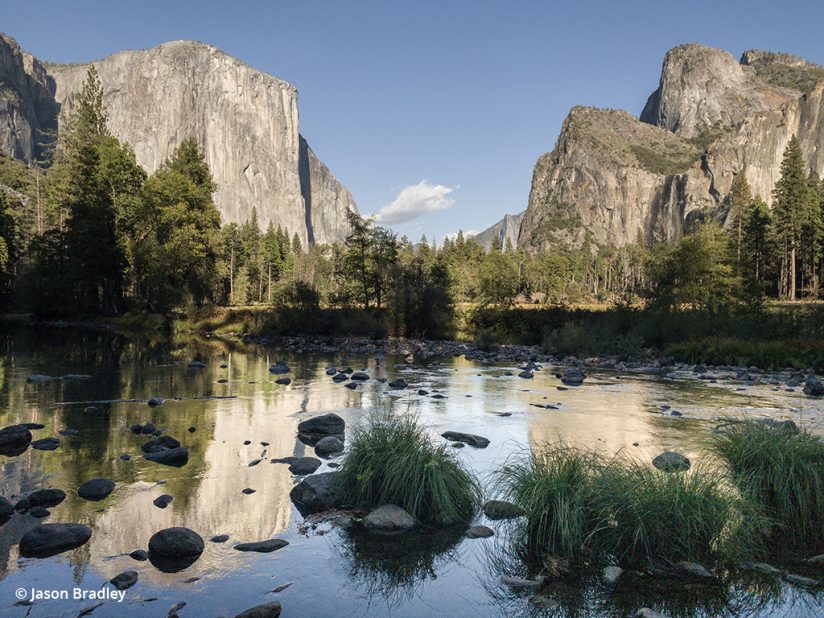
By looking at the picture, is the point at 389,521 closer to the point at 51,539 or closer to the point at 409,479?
the point at 409,479

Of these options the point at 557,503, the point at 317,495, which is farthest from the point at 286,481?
the point at 557,503

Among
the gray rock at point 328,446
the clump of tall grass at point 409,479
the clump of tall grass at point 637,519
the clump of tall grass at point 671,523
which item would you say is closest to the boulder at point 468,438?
the gray rock at point 328,446

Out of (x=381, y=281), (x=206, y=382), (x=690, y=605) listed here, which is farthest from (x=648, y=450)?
(x=381, y=281)

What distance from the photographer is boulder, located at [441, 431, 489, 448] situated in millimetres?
9109

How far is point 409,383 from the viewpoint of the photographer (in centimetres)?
1630

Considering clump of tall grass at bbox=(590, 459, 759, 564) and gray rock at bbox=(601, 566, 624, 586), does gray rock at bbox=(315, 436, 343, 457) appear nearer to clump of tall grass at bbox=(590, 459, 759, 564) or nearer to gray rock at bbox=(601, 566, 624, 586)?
clump of tall grass at bbox=(590, 459, 759, 564)

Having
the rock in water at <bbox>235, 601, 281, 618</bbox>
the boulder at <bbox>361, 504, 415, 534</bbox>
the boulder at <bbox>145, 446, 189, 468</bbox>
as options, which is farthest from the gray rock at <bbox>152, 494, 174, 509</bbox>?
the rock in water at <bbox>235, 601, 281, 618</bbox>

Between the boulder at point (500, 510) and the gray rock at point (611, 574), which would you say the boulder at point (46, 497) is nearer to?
the boulder at point (500, 510)

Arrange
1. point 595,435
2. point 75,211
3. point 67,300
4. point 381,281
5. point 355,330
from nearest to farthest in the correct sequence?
point 595,435, point 355,330, point 381,281, point 75,211, point 67,300

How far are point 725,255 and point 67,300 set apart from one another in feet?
184

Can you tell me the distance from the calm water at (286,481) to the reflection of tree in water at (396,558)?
0.06ft

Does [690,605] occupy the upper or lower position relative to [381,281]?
lower

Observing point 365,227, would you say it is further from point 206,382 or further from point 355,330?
point 206,382

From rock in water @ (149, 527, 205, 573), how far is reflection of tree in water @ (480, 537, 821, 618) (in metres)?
2.56
